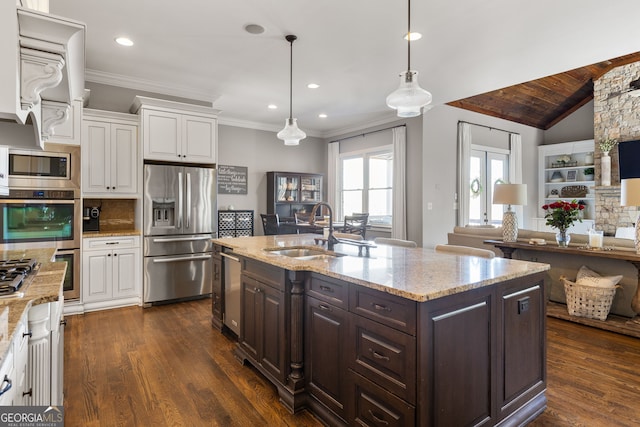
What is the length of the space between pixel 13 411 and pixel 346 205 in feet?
22.0

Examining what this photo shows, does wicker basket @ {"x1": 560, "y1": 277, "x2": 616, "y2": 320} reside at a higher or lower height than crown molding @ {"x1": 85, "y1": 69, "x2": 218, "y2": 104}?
lower

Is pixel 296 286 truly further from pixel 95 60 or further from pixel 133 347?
pixel 95 60

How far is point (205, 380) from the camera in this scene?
2.48m

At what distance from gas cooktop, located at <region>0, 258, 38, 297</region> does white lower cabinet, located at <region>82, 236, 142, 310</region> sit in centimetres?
209

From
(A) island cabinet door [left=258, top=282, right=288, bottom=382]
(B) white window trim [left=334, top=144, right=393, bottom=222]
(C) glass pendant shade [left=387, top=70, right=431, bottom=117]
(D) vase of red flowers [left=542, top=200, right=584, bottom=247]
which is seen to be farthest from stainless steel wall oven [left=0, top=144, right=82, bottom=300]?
(D) vase of red flowers [left=542, top=200, right=584, bottom=247]

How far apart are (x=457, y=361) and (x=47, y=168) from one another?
165 inches

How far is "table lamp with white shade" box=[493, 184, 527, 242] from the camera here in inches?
159

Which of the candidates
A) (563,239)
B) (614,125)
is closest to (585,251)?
(563,239)

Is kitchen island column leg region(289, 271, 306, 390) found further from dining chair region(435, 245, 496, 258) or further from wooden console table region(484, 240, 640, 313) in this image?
wooden console table region(484, 240, 640, 313)

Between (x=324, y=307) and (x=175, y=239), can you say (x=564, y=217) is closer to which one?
(x=324, y=307)

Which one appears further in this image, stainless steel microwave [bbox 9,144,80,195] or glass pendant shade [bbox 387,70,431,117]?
stainless steel microwave [bbox 9,144,80,195]

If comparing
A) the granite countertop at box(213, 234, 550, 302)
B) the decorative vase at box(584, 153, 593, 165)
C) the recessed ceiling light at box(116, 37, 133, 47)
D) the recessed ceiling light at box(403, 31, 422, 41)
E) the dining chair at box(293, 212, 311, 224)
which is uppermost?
the recessed ceiling light at box(403, 31, 422, 41)

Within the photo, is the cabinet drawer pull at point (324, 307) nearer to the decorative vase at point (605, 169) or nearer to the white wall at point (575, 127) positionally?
the decorative vase at point (605, 169)

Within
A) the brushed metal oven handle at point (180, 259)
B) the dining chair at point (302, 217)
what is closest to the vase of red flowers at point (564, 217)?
the dining chair at point (302, 217)
